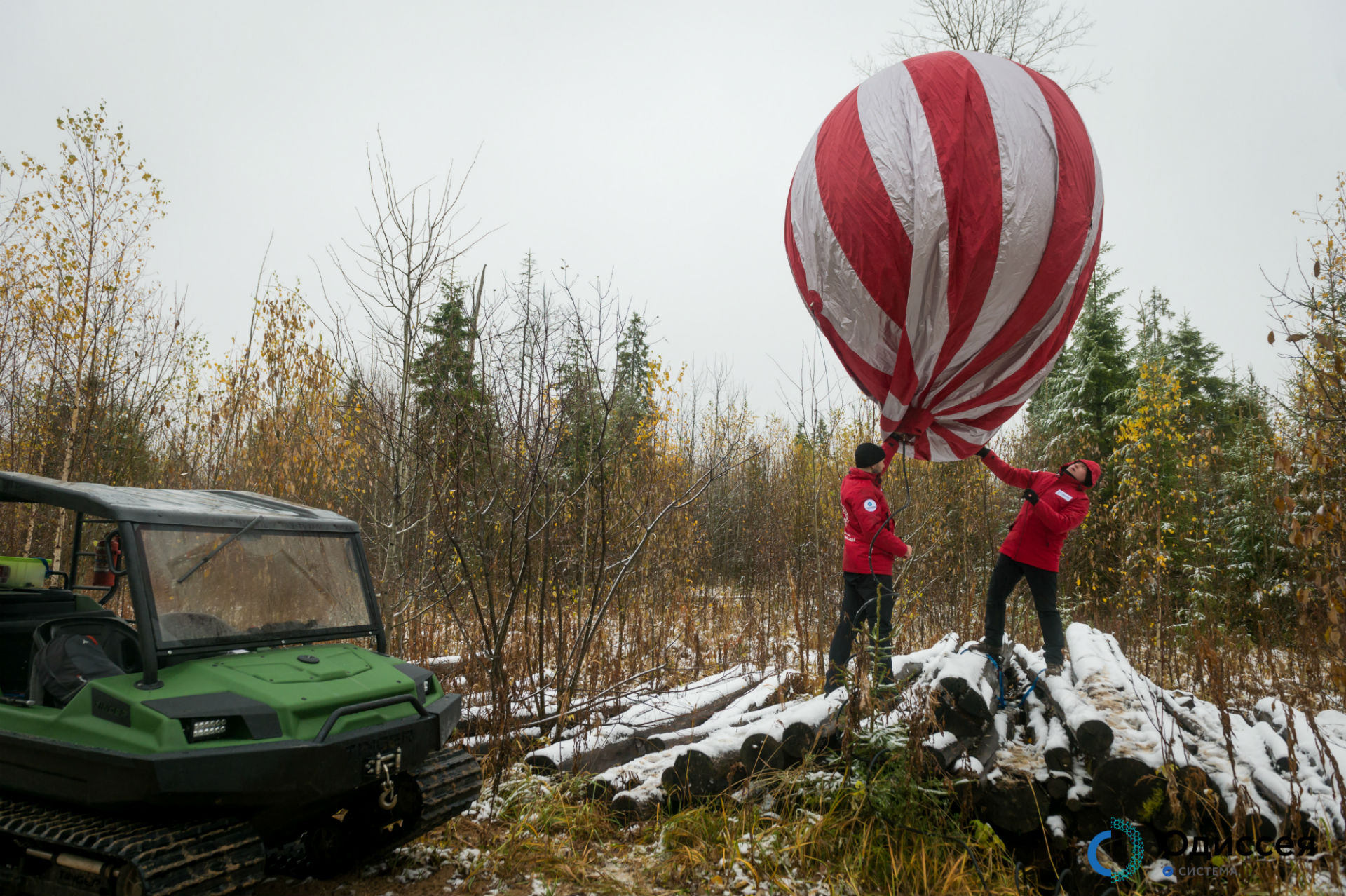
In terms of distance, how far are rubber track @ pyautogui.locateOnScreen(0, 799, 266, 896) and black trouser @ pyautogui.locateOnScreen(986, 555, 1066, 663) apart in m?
4.73

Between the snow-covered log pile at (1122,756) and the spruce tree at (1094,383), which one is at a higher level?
the spruce tree at (1094,383)

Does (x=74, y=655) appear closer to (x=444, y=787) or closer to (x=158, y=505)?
(x=158, y=505)

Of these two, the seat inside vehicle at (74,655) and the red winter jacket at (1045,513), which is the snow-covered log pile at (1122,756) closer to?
the red winter jacket at (1045,513)

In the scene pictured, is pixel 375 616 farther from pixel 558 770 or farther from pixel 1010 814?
pixel 1010 814

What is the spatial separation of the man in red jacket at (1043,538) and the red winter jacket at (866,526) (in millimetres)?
789

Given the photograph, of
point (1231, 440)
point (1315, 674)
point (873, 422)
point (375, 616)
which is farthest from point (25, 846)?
point (1231, 440)

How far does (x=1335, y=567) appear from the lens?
4.75m

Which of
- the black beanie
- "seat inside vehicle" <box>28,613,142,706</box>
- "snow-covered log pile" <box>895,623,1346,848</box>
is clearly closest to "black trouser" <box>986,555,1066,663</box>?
"snow-covered log pile" <box>895,623,1346,848</box>

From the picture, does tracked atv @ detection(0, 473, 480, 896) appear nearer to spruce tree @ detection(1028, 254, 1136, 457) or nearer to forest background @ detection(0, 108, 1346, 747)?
forest background @ detection(0, 108, 1346, 747)

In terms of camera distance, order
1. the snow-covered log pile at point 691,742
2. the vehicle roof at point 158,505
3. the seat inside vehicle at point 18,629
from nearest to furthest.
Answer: the vehicle roof at point 158,505 < the seat inside vehicle at point 18,629 < the snow-covered log pile at point 691,742

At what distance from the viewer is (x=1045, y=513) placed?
4.95 m

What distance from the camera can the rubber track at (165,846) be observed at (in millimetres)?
2619
